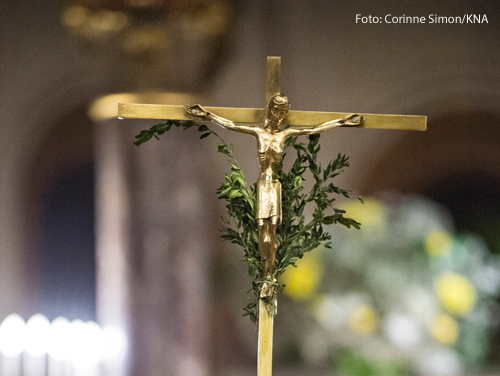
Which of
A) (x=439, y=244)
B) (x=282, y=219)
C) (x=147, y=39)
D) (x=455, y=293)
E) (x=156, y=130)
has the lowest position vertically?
(x=455, y=293)

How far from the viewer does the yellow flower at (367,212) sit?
2871mm

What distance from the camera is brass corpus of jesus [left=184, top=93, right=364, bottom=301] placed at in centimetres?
207

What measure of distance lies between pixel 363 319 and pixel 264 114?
130cm

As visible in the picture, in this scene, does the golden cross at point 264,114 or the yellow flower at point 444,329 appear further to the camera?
the yellow flower at point 444,329

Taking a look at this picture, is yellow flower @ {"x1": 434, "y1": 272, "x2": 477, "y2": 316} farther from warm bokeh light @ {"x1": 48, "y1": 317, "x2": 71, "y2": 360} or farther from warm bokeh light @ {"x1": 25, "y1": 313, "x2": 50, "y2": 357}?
warm bokeh light @ {"x1": 25, "y1": 313, "x2": 50, "y2": 357}

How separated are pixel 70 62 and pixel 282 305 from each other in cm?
169

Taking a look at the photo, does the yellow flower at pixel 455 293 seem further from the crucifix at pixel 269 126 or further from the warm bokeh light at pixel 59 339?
the warm bokeh light at pixel 59 339

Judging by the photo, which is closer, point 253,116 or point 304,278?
point 253,116

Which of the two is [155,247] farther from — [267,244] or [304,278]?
[267,244]

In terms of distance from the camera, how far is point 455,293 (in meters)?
2.88

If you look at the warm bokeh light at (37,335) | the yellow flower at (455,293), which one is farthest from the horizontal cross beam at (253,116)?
the warm bokeh light at (37,335)

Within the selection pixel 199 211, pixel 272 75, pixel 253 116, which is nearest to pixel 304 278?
pixel 199 211

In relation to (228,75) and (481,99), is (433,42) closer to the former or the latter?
(481,99)

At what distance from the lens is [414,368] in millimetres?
2838
